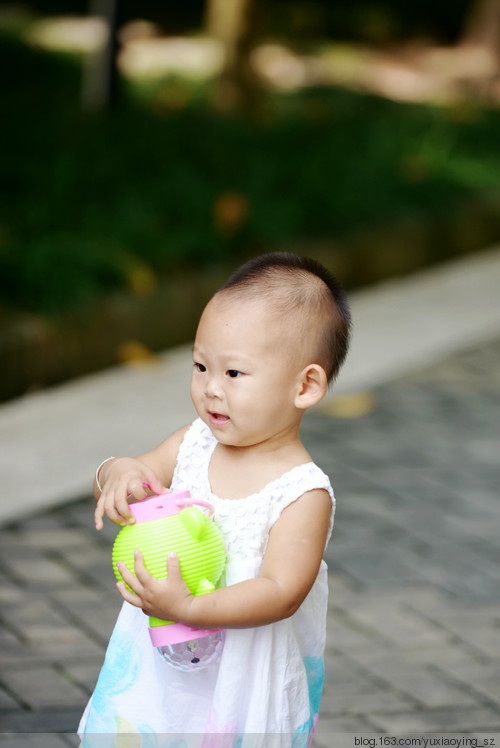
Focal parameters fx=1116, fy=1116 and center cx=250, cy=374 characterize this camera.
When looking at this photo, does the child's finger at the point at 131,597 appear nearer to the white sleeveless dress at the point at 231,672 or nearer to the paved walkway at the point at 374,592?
the white sleeveless dress at the point at 231,672

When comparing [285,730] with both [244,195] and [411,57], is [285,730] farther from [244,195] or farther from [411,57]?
[411,57]

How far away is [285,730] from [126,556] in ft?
1.36

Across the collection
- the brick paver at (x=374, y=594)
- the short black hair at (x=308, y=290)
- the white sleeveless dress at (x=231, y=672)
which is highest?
the short black hair at (x=308, y=290)

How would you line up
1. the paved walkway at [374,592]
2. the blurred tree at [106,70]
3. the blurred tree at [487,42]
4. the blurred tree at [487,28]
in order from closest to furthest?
1. the paved walkway at [374,592]
2. the blurred tree at [106,70]
3. the blurred tree at [487,42]
4. the blurred tree at [487,28]

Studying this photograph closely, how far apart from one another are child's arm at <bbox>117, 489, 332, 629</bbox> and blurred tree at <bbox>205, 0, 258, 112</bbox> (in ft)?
22.9

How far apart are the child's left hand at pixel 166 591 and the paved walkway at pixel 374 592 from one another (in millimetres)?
993

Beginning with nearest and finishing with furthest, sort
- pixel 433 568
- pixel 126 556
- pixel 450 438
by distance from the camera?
1. pixel 126 556
2. pixel 433 568
3. pixel 450 438

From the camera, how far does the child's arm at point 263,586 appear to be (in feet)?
5.53

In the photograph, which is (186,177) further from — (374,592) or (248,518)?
(248,518)

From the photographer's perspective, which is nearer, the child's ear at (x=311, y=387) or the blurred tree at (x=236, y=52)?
the child's ear at (x=311, y=387)

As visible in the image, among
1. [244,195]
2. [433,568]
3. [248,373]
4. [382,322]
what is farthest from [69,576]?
[244,195]

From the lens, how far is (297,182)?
6.86 m

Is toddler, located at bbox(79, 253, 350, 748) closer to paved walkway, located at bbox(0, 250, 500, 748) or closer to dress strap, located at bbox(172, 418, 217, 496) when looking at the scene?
dress strap, located at bbox(172, 418, 217, 496)

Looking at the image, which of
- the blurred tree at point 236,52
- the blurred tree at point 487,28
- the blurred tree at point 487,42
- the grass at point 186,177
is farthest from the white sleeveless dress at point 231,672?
the blurred tree at point 487,28
